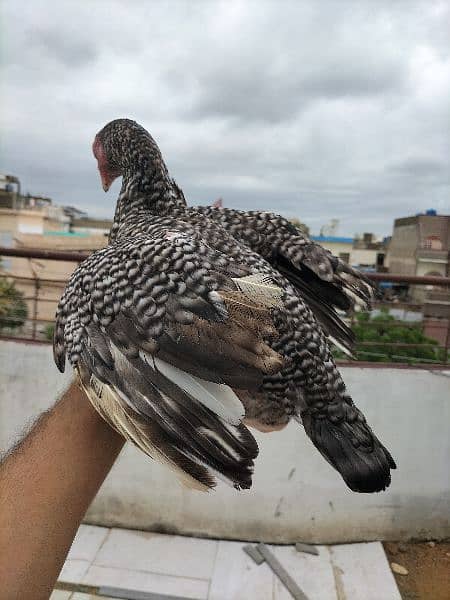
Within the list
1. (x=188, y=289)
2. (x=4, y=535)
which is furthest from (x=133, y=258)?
(x=4, y=535)

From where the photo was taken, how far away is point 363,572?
11.2ft

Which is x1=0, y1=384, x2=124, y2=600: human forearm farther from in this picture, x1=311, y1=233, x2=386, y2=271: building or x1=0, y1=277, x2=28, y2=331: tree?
x1=0, y1=277, x2=28, y2=331: tree

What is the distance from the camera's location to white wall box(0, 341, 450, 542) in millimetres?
3566

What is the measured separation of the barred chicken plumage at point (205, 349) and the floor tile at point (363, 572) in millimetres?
2440

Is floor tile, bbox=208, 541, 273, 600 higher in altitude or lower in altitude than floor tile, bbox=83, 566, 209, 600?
higher

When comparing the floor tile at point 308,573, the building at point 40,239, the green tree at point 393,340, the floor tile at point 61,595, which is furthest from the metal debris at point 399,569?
the building at point 40,239

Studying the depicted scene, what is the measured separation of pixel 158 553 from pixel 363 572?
4.91ft

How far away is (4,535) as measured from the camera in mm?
974

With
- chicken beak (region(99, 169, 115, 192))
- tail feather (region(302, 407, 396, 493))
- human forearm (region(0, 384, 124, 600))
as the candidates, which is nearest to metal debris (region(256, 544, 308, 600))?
tail feather (region(302, 407, 396, 493))

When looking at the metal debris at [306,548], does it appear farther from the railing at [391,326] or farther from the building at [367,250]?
the building at [367,250]

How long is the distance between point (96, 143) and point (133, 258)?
856 mm

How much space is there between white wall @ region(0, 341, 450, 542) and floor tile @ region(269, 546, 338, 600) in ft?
0.43

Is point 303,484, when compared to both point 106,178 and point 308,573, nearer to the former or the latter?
point 308,573

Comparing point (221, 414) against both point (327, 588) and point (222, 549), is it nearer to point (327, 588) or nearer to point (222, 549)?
point (327, 588)
